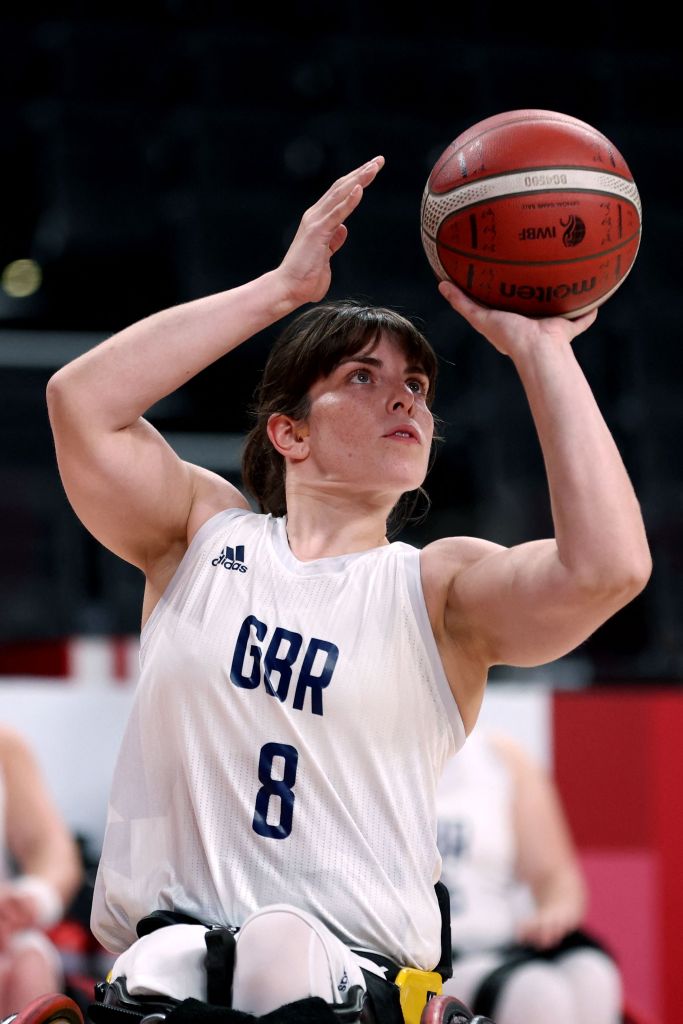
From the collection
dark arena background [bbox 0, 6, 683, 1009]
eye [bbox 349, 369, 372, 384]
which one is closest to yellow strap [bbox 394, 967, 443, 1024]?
eye [bbox 349, 369, 372, 384]

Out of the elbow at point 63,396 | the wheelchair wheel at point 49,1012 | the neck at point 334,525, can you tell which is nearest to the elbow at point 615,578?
the neck at point 334,525

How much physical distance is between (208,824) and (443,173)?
124 cm

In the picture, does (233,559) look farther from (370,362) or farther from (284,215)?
(284,215)

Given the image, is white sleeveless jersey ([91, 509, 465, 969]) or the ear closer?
white sleeveless jersey ([91, 509, 465, 969])

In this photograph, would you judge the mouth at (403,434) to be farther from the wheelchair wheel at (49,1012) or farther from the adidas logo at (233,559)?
the wheelchair wheel at (49,1012)

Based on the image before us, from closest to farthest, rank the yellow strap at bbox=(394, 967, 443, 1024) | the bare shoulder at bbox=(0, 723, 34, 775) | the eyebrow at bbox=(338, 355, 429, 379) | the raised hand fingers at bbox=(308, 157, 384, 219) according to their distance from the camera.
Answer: the yellow strap at bbox=(394, 967, 443, 1024), the raised hand fingers at bbox=(308, 157, 384, 219), the eyebrow at bbox=(338, 355, 429, 379), the bare shoulder at bbox=(0, 723, 34, 775)

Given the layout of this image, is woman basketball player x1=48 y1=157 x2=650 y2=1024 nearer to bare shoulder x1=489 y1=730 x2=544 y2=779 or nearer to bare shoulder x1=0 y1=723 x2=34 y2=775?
bare shoulder x1=0 y1=723 x2=34 y2=775

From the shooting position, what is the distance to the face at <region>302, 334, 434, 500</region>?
249cm

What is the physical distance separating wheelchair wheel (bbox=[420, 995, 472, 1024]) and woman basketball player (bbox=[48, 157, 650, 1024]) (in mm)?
63

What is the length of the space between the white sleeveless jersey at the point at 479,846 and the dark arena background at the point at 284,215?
3.18 feet

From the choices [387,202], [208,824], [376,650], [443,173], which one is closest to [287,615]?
[376,650]

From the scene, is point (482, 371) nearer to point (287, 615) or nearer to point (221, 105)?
point (221, 105)

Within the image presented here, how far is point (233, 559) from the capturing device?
8.20ft

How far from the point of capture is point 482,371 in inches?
283
